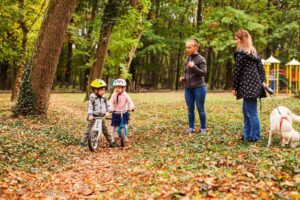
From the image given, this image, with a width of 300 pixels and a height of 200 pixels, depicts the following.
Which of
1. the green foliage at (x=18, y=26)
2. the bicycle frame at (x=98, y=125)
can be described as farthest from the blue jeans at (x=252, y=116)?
the green foliage at (x=18, y=26)

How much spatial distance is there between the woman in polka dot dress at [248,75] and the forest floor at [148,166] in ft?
2.43

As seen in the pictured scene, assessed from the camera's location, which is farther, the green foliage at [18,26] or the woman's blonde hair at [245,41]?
the green foliage at [18,26]

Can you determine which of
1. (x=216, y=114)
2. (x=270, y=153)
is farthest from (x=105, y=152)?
(x=216, y=114)

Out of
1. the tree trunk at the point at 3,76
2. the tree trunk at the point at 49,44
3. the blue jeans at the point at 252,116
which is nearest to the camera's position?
the blue jeans at the point at 252,116

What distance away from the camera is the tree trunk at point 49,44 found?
12578 mm

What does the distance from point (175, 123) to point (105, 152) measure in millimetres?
4764

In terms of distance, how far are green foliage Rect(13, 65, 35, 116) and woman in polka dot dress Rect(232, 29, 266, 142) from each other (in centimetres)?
701

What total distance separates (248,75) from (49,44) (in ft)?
22.3

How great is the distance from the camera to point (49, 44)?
496 inches

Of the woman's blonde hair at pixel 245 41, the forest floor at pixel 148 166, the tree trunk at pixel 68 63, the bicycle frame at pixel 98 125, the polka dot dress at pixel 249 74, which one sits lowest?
the forest floor at pixel 148 166

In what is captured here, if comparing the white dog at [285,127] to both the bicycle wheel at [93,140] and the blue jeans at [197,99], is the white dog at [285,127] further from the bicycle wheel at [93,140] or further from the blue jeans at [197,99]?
the bicycle wheel at [93,140]

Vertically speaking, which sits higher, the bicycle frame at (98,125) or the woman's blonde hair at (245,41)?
the woman's blonde hair at (245,41)

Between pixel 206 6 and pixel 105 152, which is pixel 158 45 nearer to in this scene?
pixel 206 6

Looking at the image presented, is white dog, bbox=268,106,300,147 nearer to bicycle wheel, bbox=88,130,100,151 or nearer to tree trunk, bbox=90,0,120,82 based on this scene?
bicycle wheel, bbox=88,130,100,151
